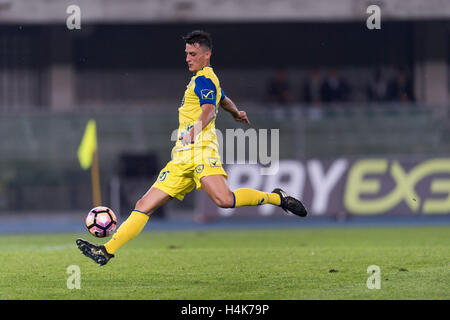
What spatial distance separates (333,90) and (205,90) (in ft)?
54.3

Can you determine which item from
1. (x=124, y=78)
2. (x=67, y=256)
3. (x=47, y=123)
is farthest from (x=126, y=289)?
(x=124, y=78)

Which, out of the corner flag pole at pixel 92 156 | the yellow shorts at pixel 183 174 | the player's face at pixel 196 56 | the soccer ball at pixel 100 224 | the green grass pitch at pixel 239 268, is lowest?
the green grass pitch at pixel 239 268

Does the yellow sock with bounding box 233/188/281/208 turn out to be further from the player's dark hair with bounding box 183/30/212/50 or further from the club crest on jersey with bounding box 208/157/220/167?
the player's dark hair with bounding box 183/30/212/50

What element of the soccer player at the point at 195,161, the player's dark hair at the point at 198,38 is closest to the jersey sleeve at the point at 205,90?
the soccer player at the point at 195,161

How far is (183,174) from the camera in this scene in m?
8.06

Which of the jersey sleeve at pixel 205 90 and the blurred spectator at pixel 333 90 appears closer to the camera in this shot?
the jersey sleeve at pixel 205 90

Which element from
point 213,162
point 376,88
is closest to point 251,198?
point 213,162

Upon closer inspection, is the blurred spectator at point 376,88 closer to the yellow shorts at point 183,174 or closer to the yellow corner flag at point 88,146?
the yellow corner flag at point 88,146

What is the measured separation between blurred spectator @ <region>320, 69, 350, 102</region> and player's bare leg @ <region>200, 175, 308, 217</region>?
15451 mm

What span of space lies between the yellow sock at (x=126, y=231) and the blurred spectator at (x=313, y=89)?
16.3 metres

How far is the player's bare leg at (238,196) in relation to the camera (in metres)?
7.93

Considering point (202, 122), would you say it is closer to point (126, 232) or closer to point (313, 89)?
point (126, 232)

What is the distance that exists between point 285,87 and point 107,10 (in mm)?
5849
